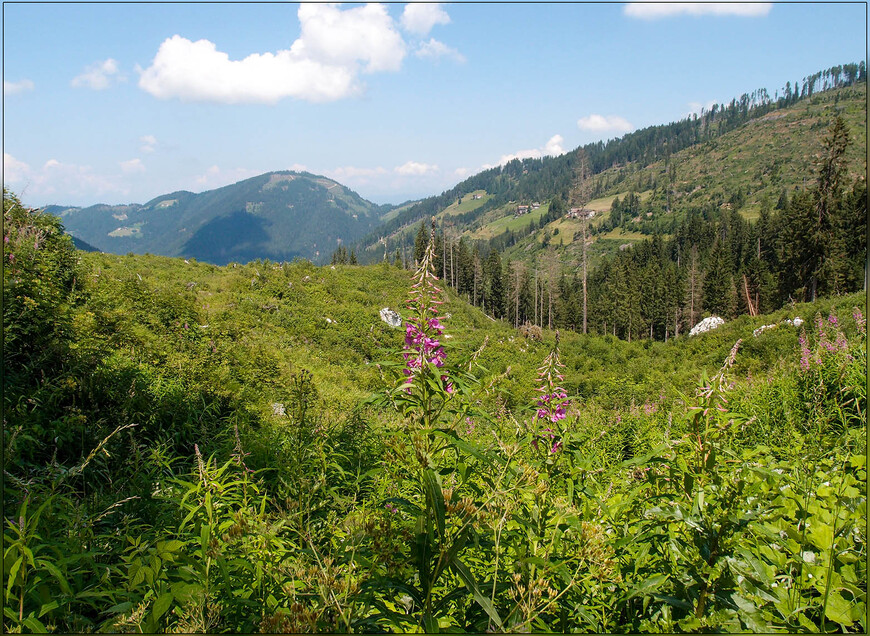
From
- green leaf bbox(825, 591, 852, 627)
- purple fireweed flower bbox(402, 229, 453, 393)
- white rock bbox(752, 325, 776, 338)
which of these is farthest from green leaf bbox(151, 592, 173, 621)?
white rock bbox(752, 325, 776, 338)

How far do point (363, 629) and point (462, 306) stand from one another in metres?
49.3

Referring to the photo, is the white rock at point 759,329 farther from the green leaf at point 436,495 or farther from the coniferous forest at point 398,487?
the green leaf at point 436,495

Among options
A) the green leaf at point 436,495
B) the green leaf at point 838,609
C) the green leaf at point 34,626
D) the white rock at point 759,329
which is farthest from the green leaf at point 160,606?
the white rock at point 759,329

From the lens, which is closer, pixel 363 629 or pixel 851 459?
pixel 363 629

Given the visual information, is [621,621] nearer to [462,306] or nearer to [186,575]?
[186,575]

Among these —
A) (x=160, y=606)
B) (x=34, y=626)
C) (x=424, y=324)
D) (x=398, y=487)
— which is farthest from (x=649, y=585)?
(x=34, y=626)

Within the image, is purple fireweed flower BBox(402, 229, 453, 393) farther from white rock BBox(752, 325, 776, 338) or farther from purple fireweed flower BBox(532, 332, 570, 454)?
white rock BBox(752, 325, 776, 338)

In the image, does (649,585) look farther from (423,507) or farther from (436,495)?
(423,507)

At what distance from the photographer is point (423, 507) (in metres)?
2.88

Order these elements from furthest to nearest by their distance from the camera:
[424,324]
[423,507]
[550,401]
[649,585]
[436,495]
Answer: [550,401] < [423,507] < [424,324] < [649,585] < [436,495]

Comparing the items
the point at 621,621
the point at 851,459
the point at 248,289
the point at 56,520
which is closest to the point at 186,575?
the point at 56,520

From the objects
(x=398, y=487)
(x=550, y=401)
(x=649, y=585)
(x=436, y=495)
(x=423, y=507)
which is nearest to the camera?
(x=436, y=495)

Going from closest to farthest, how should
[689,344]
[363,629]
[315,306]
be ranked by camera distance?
[363,629] < [689,344] < [315,306]

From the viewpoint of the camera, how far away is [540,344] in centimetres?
3278
